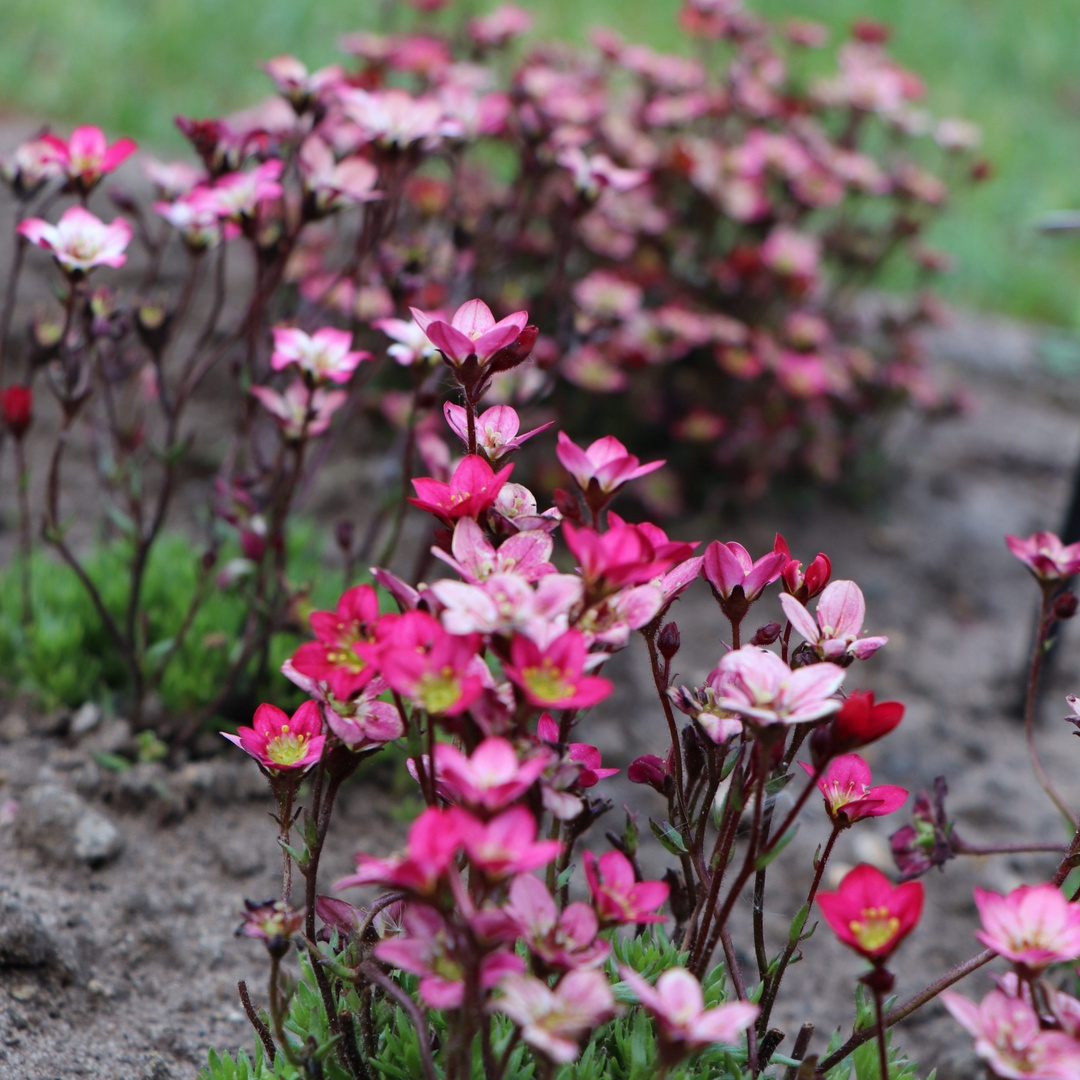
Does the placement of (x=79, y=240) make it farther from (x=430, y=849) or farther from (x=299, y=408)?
(x=430, y=849)

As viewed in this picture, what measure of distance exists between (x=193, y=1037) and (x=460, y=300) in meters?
1.83

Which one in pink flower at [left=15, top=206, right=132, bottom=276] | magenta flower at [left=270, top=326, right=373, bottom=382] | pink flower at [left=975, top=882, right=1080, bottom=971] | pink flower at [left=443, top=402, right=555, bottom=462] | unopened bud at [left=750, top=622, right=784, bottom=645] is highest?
pink flower at [left=443, top=402, right=555, bottom=462]

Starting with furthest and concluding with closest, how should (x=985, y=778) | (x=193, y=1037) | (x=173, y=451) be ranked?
(x=985, y=778) < (x=173, y=451) < (x=193, y=1037)

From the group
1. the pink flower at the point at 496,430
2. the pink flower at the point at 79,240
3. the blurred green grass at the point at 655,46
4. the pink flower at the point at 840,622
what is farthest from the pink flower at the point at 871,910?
the blurred green grass at the point at 655,46

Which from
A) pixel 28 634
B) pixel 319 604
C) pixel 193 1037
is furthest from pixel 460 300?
pixel 193 1037

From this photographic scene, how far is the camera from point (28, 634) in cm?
230

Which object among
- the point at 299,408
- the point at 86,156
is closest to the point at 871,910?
the point at 299,408

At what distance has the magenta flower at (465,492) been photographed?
3.98 ft

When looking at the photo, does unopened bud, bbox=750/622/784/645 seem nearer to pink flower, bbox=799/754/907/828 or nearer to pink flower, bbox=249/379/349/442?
pink flower, bbox=799/754/907/828

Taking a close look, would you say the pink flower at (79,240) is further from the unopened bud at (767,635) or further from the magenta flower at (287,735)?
the unopened bud at (767,635)

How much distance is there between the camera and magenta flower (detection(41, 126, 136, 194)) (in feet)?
6.25

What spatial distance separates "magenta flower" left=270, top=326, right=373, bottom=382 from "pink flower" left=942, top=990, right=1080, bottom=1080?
3.97ft

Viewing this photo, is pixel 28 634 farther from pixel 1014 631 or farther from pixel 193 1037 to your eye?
pixel 1014 631

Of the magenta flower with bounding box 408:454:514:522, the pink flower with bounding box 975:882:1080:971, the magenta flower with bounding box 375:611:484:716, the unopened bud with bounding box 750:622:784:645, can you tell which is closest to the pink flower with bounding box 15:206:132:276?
the magenta flower with bounding box 408:454:514:522
